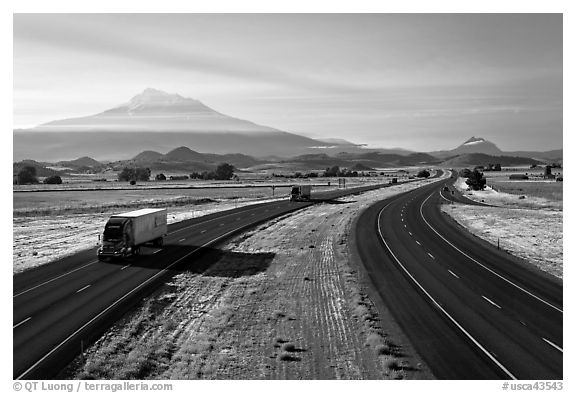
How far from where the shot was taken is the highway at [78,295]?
2166 cm

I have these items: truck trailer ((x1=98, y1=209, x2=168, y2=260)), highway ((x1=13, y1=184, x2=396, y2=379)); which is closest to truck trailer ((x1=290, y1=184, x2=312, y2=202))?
highway ((x1=13, y1=184, x2=396, y2=379))

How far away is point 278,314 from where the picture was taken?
88.9 ft

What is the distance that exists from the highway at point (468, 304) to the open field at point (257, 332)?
1691 mm

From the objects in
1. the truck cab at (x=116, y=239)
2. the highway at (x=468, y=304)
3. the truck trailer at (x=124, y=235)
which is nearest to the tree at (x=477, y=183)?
the highway at (x=468, y=304)

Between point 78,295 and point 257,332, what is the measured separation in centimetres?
1262

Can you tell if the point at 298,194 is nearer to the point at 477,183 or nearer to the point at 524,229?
the point at 524,229

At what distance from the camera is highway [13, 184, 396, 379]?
21.7 m

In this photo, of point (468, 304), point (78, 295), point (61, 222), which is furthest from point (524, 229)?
point (61, 222)

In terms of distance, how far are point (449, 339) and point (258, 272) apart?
1712cm

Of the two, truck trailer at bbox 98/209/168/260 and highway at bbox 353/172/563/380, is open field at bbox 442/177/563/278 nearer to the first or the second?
highway at bbox 353/172/563/380

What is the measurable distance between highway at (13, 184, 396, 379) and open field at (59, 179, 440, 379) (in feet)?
3.68

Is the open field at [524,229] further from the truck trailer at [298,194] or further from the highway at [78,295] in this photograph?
the highway at [78,295]

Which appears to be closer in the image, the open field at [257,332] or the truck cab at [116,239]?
the open field at [257,332]

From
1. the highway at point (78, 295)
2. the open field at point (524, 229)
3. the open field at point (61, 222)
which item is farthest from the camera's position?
the open field at point (61, 222)
